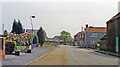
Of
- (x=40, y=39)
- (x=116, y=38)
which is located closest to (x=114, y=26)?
(x=116, y=38)

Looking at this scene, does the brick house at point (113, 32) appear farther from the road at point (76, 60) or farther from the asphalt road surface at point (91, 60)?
the road at point (76, 60)

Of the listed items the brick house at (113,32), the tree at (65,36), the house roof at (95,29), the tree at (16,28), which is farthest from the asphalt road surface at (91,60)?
the tree at (65,36)

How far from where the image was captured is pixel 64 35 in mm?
146500

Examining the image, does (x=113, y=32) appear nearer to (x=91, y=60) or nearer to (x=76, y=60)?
(x=91, y=60)

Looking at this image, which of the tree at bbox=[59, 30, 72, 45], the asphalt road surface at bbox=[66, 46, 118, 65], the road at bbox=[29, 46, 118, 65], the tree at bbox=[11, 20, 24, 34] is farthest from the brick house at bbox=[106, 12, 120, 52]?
the tree at bbox=[59, 30, 72, 45]

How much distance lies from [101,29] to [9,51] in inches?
2209

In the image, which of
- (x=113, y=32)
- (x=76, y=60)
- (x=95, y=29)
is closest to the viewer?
(x=76, y=60)

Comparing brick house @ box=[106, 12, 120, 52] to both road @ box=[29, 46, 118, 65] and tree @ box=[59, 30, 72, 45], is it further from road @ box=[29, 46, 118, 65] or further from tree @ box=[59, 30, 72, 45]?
tree @ box=[59, 30, 72, 45]

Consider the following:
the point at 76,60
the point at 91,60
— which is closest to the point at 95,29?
the point at 91,60

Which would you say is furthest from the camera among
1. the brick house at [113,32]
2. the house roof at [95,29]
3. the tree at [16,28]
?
the house roof at [95,29]

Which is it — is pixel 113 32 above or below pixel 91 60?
above

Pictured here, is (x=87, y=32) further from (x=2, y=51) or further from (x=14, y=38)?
(x=2, y=51)

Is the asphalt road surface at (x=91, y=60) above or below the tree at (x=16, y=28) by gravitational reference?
below

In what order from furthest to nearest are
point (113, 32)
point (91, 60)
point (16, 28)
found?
1. point (16, 28)
2. point (113, 32)
3. point (91, 60)
